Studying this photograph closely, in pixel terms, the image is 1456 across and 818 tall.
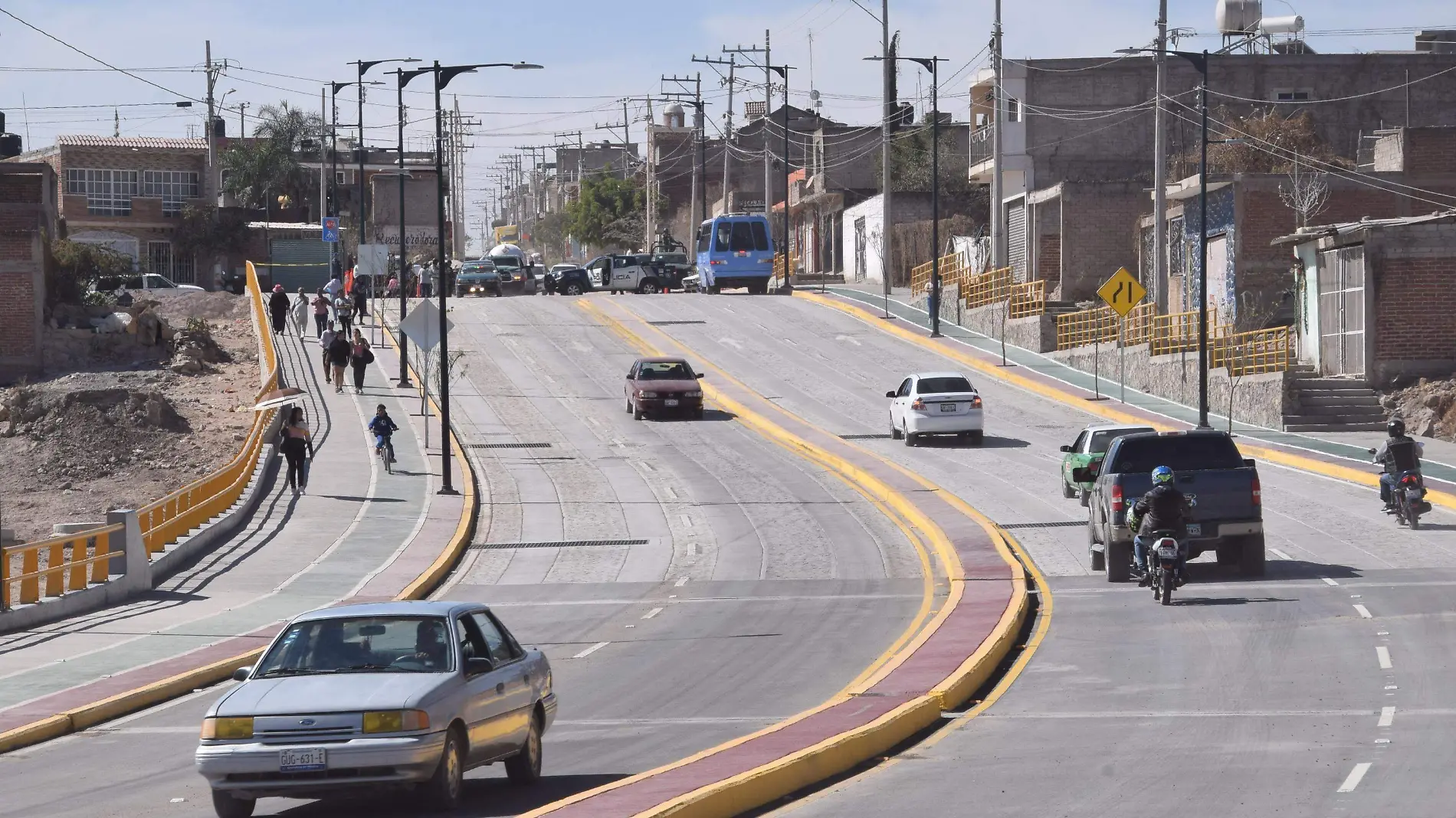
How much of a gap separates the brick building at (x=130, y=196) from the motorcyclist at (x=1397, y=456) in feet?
259

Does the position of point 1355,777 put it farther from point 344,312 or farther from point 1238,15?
point 1238,15

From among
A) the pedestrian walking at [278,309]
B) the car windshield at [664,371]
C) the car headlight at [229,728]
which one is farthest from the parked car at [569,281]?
the car headlight at [229,728]

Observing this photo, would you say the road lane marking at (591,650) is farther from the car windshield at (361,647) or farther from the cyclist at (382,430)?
the cyclist at (382,430)

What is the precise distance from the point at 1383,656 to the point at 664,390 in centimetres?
3136

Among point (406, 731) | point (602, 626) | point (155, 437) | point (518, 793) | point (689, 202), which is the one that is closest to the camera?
point (406, 731)

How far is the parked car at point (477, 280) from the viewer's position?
83.1 metres

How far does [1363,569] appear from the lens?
Result: 77.2 ft

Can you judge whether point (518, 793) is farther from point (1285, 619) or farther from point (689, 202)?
point (689, 202)

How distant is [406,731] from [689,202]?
13773 centimetres

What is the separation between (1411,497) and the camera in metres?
26.9

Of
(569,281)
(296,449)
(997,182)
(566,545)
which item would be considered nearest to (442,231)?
(296,449)

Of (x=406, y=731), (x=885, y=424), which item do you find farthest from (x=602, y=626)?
(x=885, y=424)

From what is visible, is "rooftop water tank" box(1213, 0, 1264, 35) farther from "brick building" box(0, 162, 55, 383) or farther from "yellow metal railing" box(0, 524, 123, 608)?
"yellow metal railing" box(0, 524, 123, 608)

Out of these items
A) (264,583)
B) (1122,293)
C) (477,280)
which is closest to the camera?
(264,583)
